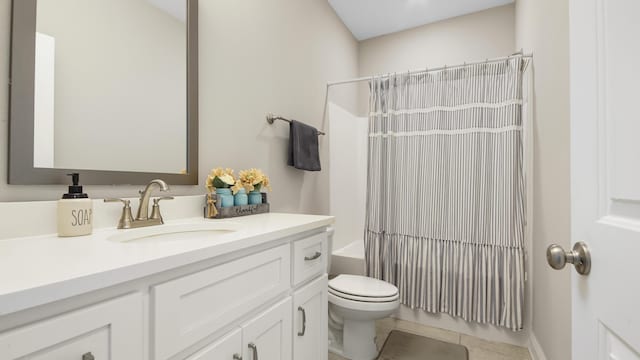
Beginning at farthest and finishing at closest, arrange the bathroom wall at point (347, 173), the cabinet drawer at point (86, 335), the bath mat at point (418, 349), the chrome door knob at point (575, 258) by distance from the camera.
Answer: the bathroom wall at point (347, 173) < the bath mat at point (418, 349) < the chrome door knob at point (575, 258) < the cabinet drawer at point (86, 335)

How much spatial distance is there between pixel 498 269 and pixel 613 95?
5.45ft

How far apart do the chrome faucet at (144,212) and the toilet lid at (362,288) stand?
1.09 metres

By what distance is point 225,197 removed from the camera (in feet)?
4.16

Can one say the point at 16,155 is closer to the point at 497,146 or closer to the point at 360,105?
the point at 497,146

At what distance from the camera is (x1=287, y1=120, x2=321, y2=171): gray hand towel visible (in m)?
1.87

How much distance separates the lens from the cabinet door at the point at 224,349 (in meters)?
0.67

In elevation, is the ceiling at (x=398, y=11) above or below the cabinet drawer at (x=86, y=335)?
above

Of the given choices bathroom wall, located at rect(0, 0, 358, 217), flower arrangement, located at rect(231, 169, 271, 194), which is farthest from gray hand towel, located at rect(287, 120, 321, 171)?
flower arrangement, located at rect(231, 169, 271, 194)

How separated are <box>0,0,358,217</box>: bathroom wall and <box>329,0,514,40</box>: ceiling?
262 mm

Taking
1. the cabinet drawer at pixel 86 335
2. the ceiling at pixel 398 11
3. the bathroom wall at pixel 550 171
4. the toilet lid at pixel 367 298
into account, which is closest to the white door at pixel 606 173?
the bathroom wall at pixel 550 171

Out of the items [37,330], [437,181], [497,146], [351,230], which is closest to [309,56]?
[437,181]

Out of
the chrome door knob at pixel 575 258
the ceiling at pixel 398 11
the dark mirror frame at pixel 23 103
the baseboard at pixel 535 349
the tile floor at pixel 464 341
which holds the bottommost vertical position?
the tile floor at pixel 464 341

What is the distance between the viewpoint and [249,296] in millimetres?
816

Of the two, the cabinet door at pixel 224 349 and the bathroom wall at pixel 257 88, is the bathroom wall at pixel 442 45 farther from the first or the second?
the cabinet door at pixel 224 349
